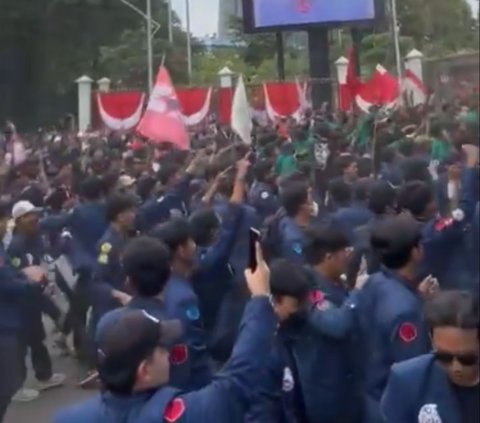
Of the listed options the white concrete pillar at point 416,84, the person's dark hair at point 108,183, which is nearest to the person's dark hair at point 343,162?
the person's dark hair at point 108,183

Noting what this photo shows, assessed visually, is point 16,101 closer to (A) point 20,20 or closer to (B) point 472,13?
(A) point 20,20

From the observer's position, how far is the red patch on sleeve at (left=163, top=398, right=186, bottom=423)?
3.56 metres

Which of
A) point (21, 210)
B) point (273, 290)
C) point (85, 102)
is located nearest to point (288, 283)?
point (273, 290)

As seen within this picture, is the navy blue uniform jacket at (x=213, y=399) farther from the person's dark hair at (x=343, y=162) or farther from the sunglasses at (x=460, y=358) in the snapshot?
the person's dark hair at (x=343, y=162)

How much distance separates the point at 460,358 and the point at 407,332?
1202 millimetres

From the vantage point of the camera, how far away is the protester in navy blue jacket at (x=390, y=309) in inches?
181

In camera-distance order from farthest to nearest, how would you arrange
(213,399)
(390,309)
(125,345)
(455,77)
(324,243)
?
(324,243) → (390,309) → (213,399) → (125,345) → (455,77)

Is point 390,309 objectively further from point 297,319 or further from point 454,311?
point 454,311

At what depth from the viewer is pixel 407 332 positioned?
458 cm

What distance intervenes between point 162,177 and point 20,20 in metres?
31.5

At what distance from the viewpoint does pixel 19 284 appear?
7.47 meters

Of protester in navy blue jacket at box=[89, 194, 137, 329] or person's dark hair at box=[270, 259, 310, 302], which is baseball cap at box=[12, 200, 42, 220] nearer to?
protester in navy blue jacket at box=[89, 194, 137, 329]

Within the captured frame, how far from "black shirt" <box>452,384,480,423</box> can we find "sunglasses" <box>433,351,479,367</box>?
67mm

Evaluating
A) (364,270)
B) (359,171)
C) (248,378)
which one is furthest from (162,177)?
(248,378)
